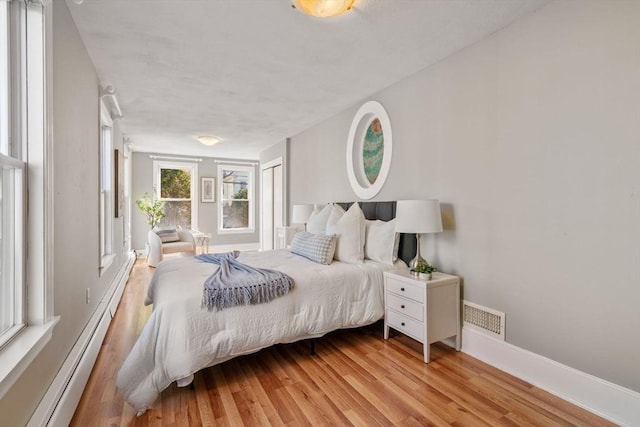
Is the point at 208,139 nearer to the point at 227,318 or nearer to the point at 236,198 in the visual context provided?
the point at 236,198

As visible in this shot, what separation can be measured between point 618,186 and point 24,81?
3.00 meters

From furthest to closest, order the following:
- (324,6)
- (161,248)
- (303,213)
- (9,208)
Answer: (161,248) → (303,213) → (324,6) → (9,208)

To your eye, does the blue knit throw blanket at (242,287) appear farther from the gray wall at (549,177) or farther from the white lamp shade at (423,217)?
the gray wall at (549,177)

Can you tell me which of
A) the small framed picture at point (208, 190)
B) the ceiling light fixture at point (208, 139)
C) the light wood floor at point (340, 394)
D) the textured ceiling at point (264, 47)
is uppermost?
the textured ceiling at point (264, 47)

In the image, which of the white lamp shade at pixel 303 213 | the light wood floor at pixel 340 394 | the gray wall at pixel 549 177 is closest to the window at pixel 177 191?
the white lamp shade at pixel 303 213

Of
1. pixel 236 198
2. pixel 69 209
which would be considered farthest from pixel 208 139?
pixel 69 209

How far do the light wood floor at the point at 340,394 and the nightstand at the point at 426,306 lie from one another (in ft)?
0.63

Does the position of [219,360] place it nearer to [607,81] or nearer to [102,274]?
[102,274]

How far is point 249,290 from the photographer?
2.05m

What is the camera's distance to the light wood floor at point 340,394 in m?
1.65

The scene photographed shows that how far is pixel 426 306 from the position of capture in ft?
7.29

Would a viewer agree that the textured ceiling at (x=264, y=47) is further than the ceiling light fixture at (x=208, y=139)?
No

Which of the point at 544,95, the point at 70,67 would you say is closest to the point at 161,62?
the point at 70,67

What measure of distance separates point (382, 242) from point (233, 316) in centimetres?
153
